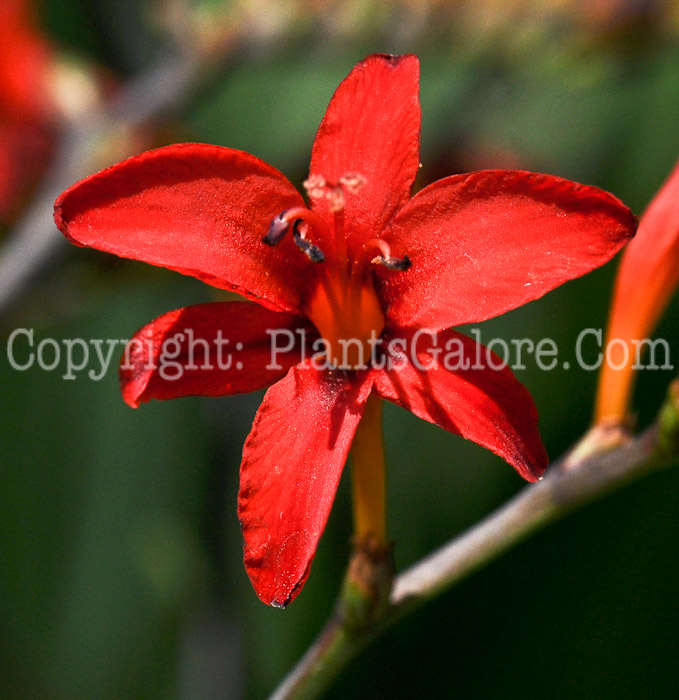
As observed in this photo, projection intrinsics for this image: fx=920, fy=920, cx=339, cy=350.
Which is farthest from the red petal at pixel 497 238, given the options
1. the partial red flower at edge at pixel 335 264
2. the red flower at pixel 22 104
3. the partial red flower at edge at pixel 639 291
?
the red flower at pixel 22 104

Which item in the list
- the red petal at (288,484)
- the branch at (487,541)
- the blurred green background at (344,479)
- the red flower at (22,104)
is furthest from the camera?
the red flower at (22,104)

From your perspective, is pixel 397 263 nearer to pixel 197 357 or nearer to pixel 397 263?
pixel 397 263

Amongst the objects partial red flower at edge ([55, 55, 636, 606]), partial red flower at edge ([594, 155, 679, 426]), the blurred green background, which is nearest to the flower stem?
partial red flower at edge ([55, 55, 636, 606])

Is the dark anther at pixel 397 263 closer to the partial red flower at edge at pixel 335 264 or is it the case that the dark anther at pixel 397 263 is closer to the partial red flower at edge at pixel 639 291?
the partial red flower at edge at pixel 335 264

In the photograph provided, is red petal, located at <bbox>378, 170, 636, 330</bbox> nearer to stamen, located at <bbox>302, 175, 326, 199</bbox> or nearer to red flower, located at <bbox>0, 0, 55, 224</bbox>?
stamen, located at <bbox>302, 175, 326, 199</bbox>

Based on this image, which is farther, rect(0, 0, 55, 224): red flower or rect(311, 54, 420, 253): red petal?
rect(0, 0, 55, 224): red flower

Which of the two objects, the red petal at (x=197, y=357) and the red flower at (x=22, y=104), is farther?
the red flower at (x=22, y=104)

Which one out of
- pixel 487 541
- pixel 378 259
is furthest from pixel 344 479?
pixel 378 259
